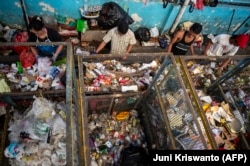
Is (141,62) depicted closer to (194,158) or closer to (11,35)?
(194,158)

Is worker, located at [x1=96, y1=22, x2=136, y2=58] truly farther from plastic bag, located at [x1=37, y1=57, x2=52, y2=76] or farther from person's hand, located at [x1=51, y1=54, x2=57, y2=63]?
plastic bag, located at [x1=37, y1=57, x2=52, y2=76]

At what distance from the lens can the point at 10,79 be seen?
4.50 m

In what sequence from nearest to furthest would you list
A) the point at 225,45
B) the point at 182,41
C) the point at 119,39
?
1. the point at 119,39
2. the point at 182,41
3. the point at 225,45

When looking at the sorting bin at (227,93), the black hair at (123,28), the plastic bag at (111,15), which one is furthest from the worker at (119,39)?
the sorting bin at (227,93)

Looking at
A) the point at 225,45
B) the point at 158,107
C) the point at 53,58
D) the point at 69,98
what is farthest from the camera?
the point at 225,45

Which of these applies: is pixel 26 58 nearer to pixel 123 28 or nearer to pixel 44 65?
pixel 44 65

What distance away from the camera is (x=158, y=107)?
425 cm

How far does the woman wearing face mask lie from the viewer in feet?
13.3

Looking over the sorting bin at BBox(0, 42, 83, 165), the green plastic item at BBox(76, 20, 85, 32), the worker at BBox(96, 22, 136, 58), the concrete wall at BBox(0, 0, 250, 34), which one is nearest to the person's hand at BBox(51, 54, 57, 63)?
the sorting bin at BBox(0, 42, 83, 165)

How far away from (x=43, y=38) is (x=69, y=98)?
6.85 feet

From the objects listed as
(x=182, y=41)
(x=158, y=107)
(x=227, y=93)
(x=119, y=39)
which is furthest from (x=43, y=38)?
(x=227, y=93)

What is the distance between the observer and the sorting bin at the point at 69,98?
241 cm

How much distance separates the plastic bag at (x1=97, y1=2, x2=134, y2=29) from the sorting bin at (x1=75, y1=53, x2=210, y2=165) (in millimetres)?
1077

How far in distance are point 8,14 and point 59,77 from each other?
7.70ft
